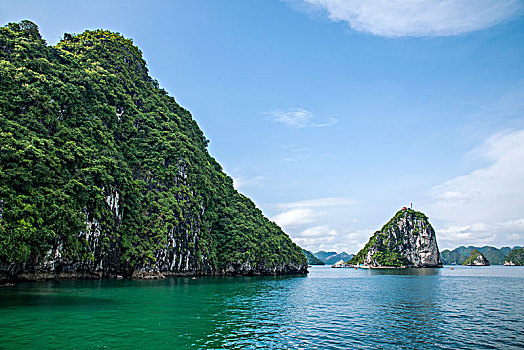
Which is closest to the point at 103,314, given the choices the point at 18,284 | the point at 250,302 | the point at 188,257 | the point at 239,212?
the point at 250,302

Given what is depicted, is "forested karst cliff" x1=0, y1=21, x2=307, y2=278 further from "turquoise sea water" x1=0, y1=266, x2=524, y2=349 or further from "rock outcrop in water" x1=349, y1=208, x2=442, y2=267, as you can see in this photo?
"rock outcrop in water" x1=349, y1=208, x2=442, y2=267

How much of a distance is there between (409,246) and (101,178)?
177884 millimetres

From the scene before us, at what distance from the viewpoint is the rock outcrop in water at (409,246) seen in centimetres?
18938

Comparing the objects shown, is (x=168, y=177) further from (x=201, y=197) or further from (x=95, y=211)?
(x=95, y=211)

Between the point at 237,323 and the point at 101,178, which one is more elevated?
Result: the point at 101,178

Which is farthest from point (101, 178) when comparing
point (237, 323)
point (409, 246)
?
point (409, 246)

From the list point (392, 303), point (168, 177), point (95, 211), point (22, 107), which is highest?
point (22, 107)

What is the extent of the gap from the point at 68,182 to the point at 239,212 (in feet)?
208

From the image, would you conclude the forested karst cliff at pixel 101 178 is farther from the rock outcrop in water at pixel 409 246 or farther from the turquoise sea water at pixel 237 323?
the rock outcrop in water at pixel 409 246

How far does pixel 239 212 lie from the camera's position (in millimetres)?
111000

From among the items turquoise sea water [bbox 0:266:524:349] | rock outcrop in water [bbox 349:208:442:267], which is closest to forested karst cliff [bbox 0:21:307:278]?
turquoise sea water [bbox 0:266:524:349]

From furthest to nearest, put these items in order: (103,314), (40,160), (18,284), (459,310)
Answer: (40,160), (18,284), (459,310), (103,314)

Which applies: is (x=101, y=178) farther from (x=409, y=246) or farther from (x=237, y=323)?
(x=409, y=246)

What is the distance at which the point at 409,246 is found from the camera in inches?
7589
